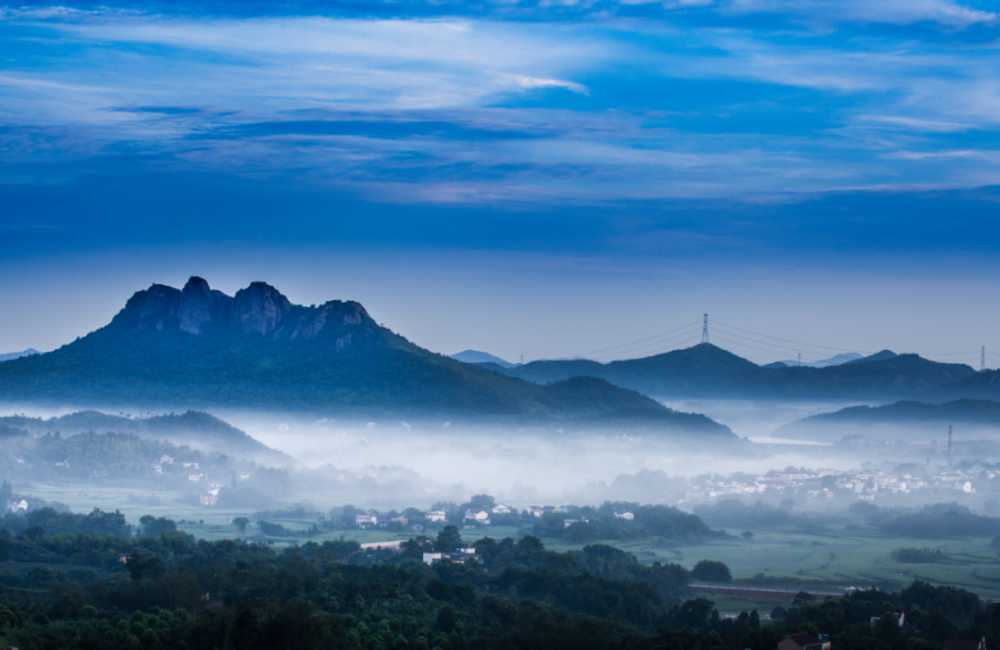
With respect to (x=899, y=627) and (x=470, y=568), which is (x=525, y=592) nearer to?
(x=470, y=568)

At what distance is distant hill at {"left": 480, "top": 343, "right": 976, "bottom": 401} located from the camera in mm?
134000

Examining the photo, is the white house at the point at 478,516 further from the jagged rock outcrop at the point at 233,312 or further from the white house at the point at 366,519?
the jagged rock outcrop at the point at 233,312

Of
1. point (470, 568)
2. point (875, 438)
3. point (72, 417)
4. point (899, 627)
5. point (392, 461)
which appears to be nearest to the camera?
point (899, 627)

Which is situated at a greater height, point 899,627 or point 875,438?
point 875,438

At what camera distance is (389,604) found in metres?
24.9

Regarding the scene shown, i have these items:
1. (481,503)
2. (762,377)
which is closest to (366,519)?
(481,503)

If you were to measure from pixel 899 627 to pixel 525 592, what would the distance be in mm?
10229

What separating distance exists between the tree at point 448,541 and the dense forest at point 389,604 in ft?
4.48

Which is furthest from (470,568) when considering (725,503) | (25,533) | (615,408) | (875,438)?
(875,438)

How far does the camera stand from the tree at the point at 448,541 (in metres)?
36.4

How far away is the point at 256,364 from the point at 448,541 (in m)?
54.8

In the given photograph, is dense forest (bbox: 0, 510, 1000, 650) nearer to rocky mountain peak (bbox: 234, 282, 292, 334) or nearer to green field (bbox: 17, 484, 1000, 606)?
green field (bbox: 17, 484, 1000, 606)

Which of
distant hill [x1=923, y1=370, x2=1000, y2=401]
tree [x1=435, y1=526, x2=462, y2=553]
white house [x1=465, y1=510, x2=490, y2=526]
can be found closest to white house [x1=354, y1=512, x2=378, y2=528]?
white house [x1=465, y1=510, x2=490, y2=526]

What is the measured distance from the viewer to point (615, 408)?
318ft
